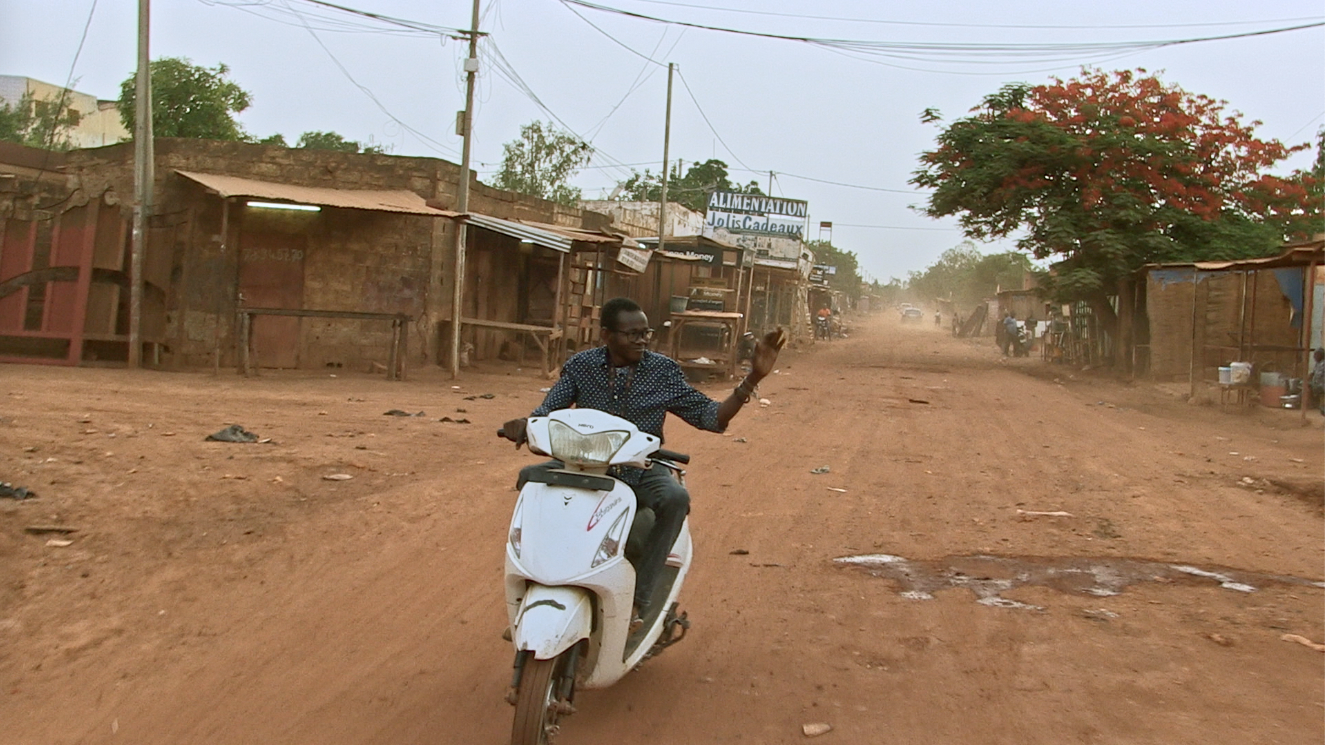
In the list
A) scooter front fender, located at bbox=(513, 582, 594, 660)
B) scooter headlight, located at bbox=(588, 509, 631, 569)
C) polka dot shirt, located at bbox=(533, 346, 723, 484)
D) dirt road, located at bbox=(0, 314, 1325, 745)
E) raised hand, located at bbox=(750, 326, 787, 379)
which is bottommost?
dirt road, located at bbox=(0, 314, 1325, 745)

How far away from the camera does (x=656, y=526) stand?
389 centimetres

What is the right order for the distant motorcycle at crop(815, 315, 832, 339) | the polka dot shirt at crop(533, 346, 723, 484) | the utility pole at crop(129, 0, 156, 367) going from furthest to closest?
the distant motorcycle at crop(815, 315, 832, 339), the utility pole at crop(129, 0, 156, 367), the polka dot shirt at crop(533, 346, 723, 484)

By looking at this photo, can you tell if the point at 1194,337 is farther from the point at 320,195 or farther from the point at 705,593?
the point at 705,593

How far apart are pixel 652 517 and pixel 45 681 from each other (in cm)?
243

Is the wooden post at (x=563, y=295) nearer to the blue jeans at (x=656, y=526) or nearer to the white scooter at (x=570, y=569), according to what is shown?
the blue jeans at (x=656, y=526)

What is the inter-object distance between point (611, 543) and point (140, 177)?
44.9 feet

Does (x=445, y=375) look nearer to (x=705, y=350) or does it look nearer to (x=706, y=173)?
(x=705, y=350)

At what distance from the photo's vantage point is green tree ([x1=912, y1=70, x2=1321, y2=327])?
22.2 metres

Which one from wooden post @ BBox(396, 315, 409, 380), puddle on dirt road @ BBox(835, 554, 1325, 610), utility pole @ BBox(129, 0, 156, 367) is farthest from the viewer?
wooden post @ BBox(396, 315, 409, 380)

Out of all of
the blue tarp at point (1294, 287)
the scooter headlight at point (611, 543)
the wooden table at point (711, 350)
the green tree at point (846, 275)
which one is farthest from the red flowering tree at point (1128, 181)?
the green tree at point (846, 275)

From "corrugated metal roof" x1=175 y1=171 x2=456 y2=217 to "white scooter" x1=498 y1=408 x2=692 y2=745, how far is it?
39.2 feet

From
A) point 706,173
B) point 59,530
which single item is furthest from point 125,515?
point 706,173

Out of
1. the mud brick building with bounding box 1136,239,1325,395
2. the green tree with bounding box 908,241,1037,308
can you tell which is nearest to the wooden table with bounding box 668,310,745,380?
the mud brick building with bounding box 1136,239,1325,395

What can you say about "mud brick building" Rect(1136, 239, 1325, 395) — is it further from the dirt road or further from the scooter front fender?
the scooter front fender
